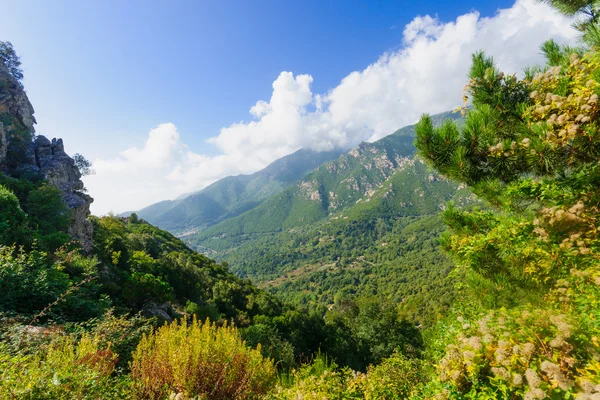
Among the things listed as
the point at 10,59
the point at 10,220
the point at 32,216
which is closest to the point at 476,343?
the point at 10,220

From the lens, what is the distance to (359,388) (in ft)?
14.6

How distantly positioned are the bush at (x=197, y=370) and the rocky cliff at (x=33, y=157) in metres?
20.3

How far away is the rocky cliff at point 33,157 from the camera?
22.8 metres

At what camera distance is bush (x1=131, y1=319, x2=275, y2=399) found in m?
3.90

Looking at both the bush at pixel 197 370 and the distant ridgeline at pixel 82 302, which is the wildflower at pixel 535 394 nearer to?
the bush at pixel 197 370

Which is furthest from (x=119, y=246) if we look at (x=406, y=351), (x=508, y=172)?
(x=406, y=351)

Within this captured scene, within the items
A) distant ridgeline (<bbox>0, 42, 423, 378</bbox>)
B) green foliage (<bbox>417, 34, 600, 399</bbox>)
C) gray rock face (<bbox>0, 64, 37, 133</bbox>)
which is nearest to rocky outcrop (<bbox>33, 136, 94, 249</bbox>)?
distant ridgeline (<bbox>0, 42, 423, 378</bbox>)

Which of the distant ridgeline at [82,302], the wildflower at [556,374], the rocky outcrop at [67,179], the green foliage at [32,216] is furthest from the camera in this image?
the rocky outcrop at [67,179]

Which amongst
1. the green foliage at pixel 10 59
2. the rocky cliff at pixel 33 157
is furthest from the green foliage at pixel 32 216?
the green foliage at pixel 10 59

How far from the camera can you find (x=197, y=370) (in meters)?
4.06

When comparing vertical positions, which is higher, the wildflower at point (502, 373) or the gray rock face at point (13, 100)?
the gray rock face at point (13, 100)

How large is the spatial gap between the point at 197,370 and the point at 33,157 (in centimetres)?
3583

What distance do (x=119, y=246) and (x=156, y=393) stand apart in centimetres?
2626

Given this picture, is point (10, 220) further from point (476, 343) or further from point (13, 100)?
point (13, 100)
